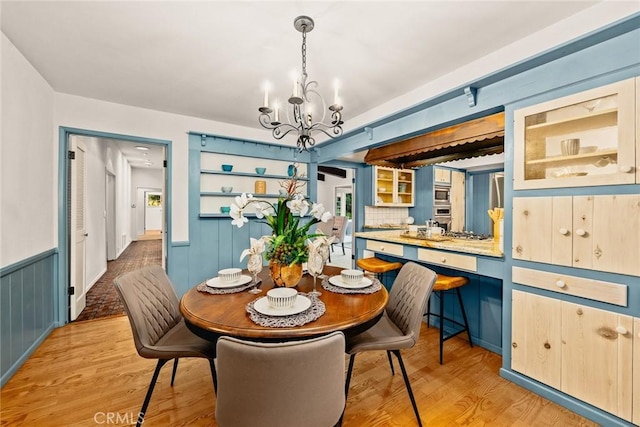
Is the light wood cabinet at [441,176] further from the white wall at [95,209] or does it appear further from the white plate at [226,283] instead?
the white wall at [95,209]

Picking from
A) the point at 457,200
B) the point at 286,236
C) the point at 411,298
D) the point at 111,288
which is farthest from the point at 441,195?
the point at 111,288

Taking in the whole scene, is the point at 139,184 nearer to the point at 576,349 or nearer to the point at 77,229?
the point at 77,229

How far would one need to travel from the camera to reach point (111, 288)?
4.30 meters

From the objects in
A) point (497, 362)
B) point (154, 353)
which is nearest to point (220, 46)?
point (154, 353)

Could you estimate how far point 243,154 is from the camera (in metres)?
3.99

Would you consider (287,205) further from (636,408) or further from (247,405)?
(636,408)

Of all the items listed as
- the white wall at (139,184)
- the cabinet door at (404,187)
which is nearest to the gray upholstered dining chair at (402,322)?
the cabinet door at (404,187)

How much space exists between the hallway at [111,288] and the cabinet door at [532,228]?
13.6 feet

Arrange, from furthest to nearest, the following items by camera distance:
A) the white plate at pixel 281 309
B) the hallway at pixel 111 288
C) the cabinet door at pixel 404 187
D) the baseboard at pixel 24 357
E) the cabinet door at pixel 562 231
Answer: the cabinet door at pixel 404 187 < the hallway at pixel 111 288 < the baseboard at pixel 24 357 < the cabinet door at pixel 562 231 < the white plate at pixel 281 309

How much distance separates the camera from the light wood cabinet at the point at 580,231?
150 cm

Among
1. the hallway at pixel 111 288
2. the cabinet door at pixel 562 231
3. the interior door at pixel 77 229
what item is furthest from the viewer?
the hallway at pixel 111 288

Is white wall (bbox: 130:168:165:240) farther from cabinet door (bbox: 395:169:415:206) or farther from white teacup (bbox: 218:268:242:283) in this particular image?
white teacup (bbox: 218:268:242:283)

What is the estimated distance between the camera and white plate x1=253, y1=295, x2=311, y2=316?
1273mm

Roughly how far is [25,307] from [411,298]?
3.01m
